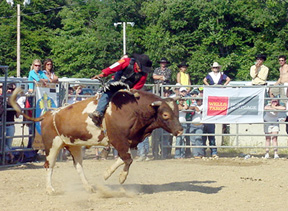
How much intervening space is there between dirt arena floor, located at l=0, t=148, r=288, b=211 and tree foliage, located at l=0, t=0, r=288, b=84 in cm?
2710

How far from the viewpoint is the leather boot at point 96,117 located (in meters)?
9.11

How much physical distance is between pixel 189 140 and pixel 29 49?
33.5m

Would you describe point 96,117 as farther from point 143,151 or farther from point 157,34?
point 157,34

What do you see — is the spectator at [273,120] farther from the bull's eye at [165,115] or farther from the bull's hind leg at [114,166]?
the bull's hind leg at [114,166]

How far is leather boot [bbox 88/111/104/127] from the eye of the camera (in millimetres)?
9109

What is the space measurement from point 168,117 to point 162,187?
1.58 metres

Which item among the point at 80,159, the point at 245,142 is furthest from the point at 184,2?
the point at 80,159

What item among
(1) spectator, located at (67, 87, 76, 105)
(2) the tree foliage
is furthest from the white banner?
(2) the tree foliage

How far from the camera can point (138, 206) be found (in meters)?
8.32

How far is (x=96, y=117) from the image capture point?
9164 mm

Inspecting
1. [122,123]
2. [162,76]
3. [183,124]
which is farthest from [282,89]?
[122,123]

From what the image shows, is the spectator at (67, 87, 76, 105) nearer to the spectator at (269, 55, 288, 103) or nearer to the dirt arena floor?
the dirt arena floor

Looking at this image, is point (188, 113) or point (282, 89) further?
point (188, 113)

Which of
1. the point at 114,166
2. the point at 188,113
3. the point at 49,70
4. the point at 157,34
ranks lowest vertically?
the point at 114,166
